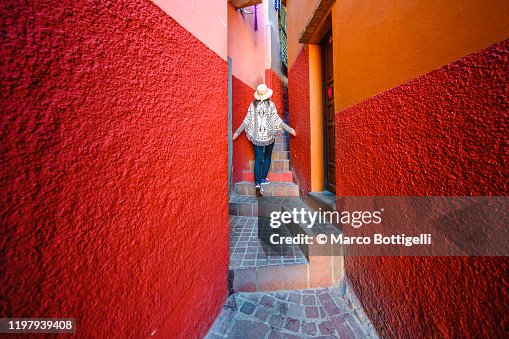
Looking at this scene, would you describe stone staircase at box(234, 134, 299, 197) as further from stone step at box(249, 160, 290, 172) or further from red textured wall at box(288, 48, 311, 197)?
red textured wall at box(288, 48, 311, 197)

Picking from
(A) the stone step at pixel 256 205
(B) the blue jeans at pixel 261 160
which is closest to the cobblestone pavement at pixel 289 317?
(A) the stone step at pixel 256 205

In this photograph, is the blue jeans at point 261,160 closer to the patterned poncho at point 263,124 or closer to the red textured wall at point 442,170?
the patterned poncho at point 263,124

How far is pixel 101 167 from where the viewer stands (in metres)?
0.92

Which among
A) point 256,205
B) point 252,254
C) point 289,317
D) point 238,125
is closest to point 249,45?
point 238,125

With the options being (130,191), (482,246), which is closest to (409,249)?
(482,246)

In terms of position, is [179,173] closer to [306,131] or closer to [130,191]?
[130,191]

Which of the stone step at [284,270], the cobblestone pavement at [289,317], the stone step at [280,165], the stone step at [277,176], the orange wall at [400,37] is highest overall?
the orange wall at [400,37]

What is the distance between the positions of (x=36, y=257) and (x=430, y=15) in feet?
7.19

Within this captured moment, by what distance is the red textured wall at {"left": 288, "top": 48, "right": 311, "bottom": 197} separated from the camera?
3.51 meters

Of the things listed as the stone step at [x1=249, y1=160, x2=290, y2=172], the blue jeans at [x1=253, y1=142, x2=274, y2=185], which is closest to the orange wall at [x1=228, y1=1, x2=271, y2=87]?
the blue jeans at [x1=253, y1=142, x2=274, y2=185]

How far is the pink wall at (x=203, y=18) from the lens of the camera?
1.37 meters

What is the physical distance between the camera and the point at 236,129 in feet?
14.8

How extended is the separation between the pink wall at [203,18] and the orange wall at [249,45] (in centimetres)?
255

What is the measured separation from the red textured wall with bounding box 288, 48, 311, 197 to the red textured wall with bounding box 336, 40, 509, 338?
5.80 feet
